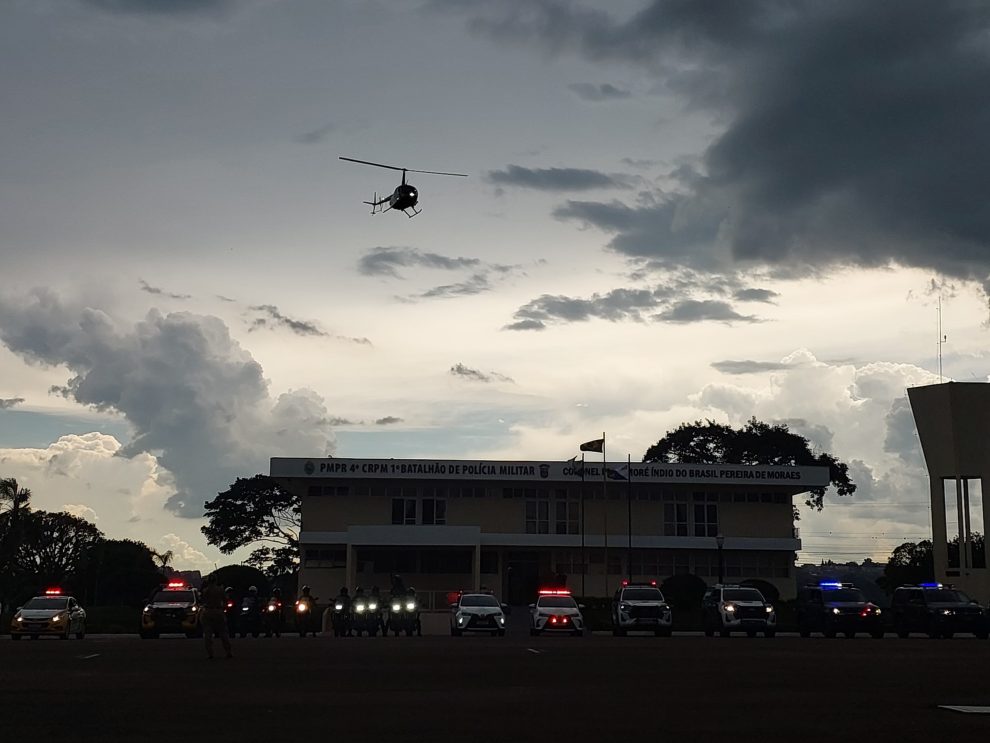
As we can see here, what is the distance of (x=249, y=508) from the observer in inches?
4267

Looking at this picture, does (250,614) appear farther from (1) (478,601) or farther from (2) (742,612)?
(2) (742,612)

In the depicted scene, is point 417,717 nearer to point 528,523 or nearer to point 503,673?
point 503,673

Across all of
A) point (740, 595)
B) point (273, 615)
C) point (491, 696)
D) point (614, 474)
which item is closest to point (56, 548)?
point (614, 474)

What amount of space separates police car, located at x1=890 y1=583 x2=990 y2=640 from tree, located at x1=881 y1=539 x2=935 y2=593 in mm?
35774

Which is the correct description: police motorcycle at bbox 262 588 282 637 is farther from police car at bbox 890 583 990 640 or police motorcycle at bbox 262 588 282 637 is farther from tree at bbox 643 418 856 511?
tree at bbox 643 418 856 511

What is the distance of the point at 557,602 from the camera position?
44188 mm

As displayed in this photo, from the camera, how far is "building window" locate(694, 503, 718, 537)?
86875mm

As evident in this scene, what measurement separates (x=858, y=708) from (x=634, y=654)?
13.9 metres

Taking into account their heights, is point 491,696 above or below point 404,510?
below

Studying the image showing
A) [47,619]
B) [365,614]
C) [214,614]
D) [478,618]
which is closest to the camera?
[214,614]

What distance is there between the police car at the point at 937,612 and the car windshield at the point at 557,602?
11.7 m

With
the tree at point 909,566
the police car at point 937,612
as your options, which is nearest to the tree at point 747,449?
the tree at point 909,566

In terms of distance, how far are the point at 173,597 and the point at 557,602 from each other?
13.0 metres

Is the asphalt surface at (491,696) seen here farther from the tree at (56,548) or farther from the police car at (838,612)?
the tree at (56,548)
